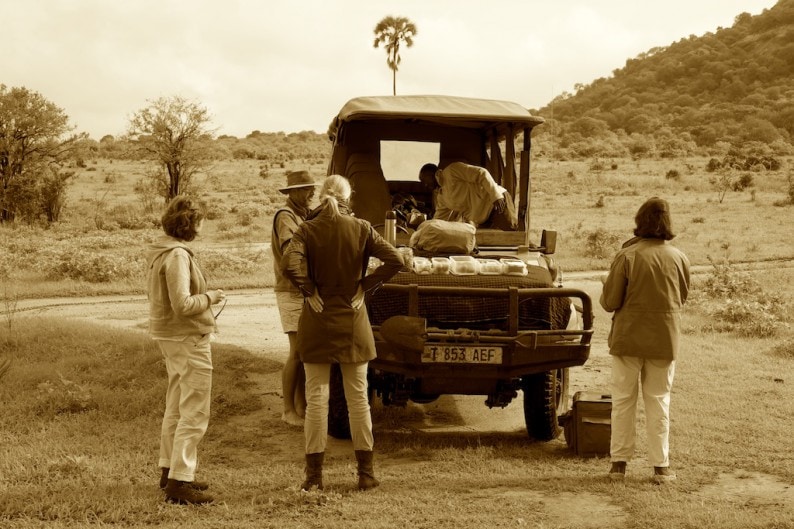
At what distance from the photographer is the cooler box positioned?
608 cm

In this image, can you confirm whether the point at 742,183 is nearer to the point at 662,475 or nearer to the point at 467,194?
the point at 467,194

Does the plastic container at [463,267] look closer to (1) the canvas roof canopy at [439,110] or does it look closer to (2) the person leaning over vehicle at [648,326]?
(2) the person leaning over vehicle at [648,326]

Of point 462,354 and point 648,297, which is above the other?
point 648,297

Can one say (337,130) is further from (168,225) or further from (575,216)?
(575,216)

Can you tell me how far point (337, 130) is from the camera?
8156 mm

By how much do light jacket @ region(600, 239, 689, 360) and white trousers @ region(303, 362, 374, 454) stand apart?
5.48ft

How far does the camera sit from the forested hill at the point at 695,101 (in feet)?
190

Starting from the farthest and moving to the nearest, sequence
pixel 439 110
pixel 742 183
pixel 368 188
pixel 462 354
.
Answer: pixel 742 183 → pixel 368 188 → pixel 439 110 → pixel 462 354

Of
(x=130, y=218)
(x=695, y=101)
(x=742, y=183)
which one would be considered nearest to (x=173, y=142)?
(x=130, y=218)

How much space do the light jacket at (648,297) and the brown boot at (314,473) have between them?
2.00 m

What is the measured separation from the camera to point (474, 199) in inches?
301

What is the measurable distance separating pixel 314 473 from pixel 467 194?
3.34 m

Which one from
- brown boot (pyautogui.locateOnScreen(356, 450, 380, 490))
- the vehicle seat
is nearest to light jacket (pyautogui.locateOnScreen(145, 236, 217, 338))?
brown boot (pyautogui.locateOnScreen(356, 450, 380, 490))

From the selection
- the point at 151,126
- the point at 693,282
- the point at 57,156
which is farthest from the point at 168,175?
the point at 693,282
